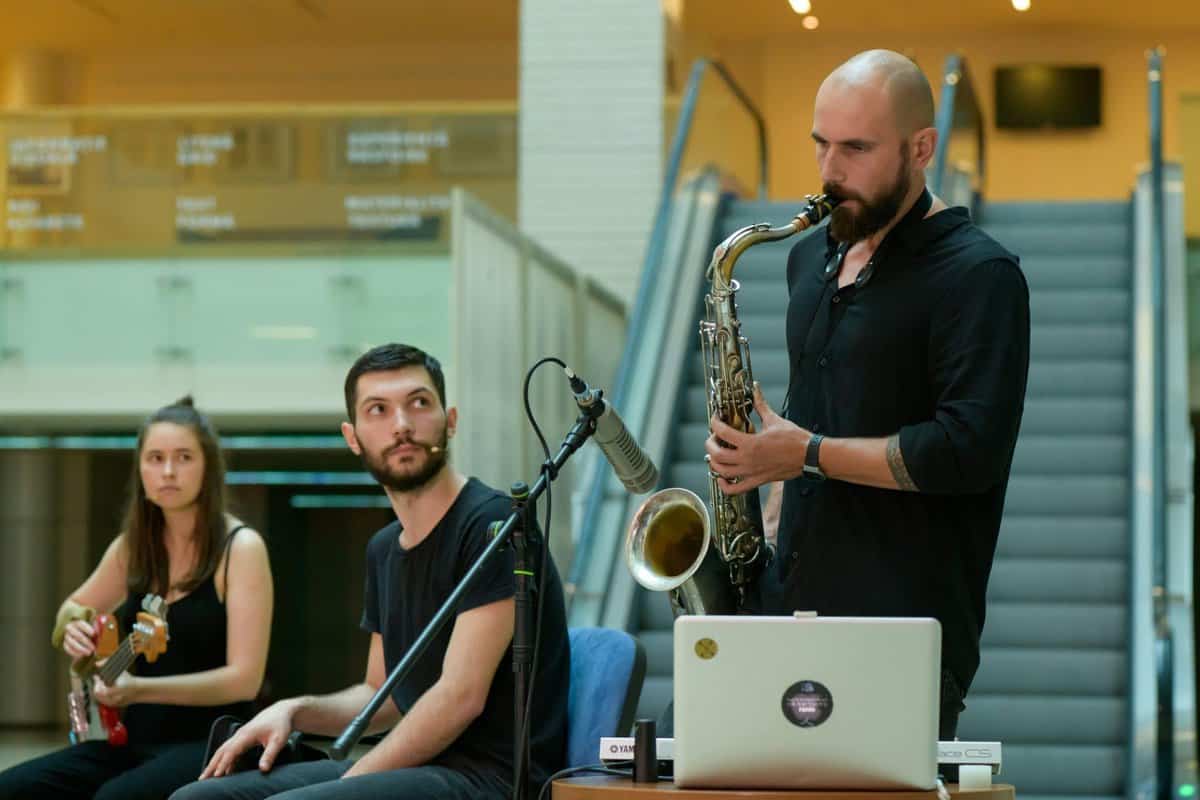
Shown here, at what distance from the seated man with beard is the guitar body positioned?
686 millimetres

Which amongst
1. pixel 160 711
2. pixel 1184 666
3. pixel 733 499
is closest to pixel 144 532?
pixel 160 711

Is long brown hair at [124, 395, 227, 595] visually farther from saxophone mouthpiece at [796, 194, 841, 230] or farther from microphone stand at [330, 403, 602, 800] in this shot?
saxophone mouthpiece at [796, 194, 841, 230]

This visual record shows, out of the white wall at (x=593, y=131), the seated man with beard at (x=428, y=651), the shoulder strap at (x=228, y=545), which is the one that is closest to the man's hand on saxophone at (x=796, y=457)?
the seated man with beard at (x=428, y=651)

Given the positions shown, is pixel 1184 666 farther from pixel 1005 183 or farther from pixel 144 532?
pixel 1005 183

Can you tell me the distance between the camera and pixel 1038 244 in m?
8.91

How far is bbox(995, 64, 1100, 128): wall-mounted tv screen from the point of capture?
1442cm

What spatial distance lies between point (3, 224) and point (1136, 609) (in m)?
6.00

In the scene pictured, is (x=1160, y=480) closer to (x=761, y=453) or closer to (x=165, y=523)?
(x=165, y=523)

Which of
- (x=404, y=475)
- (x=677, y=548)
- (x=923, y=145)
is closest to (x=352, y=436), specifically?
A: (x=404, y=475)

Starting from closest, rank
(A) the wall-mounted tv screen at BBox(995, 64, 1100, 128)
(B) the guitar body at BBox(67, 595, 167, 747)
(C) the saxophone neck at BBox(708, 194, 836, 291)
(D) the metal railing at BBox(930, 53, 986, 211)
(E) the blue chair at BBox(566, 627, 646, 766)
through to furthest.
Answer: (C) the saxophone neck at BBox(708, 194, 836, 291)
(E) the blue chair at BBox(566, 627, 646, 766)
(B) the guitar body at BBox(67, 595, 167, 747)
(D) the metal railing at BBox(930, 53, 986, 211)
(A) the wall-mounted tv screen at BBox(995, 64, 1100, 128)

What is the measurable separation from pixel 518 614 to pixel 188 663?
1544 millimetres

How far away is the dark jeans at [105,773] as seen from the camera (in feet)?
12.0

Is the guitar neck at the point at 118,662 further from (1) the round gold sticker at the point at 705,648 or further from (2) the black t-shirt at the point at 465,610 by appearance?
(1) the round gold sticker at the point at 705,648

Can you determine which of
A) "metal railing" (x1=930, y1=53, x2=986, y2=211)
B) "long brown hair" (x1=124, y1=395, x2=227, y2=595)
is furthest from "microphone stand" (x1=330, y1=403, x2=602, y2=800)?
"metal railing" (x1=930, y1=53, x2=986, y2=211)
